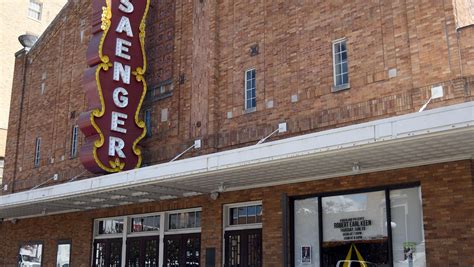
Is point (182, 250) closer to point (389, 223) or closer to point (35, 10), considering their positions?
point (389, 223)

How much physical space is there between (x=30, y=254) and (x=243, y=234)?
1080cm

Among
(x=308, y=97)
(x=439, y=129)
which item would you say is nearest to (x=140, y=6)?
(x=308, y=97)

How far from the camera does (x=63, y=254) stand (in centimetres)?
2073

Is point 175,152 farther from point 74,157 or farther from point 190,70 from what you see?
point 74,157

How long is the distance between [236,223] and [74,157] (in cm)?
798

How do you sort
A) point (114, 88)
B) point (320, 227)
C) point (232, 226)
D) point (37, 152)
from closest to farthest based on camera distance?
point (320, 227)
point (232, 226)
point (114, 88)
point (37, 152)

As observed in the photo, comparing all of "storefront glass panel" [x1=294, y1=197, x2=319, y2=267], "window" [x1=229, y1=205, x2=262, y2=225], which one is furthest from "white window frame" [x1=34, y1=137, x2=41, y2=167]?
"storefront glass panel" [x1=294, y1=197, x2=319, y2=267]

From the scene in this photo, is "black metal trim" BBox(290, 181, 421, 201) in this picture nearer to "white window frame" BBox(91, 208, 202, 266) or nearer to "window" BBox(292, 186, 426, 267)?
"window" BBox(292, 186, 426, 267)

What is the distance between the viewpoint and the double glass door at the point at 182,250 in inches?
650

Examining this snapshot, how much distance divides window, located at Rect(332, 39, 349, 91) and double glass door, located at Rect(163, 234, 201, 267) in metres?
5.87

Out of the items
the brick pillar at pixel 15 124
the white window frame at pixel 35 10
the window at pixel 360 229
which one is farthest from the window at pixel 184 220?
the white window frame at pixel 35 10

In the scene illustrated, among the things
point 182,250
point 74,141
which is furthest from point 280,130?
point 74,141

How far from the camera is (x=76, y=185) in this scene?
16219mm

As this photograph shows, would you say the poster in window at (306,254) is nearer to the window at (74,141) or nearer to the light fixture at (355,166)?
the light fixture at (355,166)
